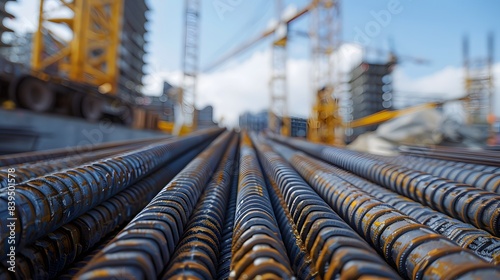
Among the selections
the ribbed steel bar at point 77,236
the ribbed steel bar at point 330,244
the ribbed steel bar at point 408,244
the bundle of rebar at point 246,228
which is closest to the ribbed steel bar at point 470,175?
the bundle of rebar at point 246,228

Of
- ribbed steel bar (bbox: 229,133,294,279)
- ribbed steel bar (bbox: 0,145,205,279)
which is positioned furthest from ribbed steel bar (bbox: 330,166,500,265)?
ribbed steel bar (bbox: 0,145,205,279)

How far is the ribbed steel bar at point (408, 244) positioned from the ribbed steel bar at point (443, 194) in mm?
562

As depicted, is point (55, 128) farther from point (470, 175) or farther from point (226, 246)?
point (470, 175)

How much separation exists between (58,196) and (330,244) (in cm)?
125

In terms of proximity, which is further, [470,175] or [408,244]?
[470,175]

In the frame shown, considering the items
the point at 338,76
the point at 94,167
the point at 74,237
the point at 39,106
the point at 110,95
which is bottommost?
the point at 74,237

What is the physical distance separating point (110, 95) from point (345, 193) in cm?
1087

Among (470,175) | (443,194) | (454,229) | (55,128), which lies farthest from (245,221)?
(55,128)

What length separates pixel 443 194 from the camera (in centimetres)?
162

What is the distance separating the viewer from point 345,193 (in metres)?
1.58

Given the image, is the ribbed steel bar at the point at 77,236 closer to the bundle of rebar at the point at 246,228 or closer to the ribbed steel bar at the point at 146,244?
the bundle of rebar at the point at 246,228

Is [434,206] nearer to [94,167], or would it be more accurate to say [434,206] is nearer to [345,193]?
[345,193]

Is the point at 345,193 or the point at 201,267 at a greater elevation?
the point at 345,193

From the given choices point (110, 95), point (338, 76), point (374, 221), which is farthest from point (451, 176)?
point (338, 76)
